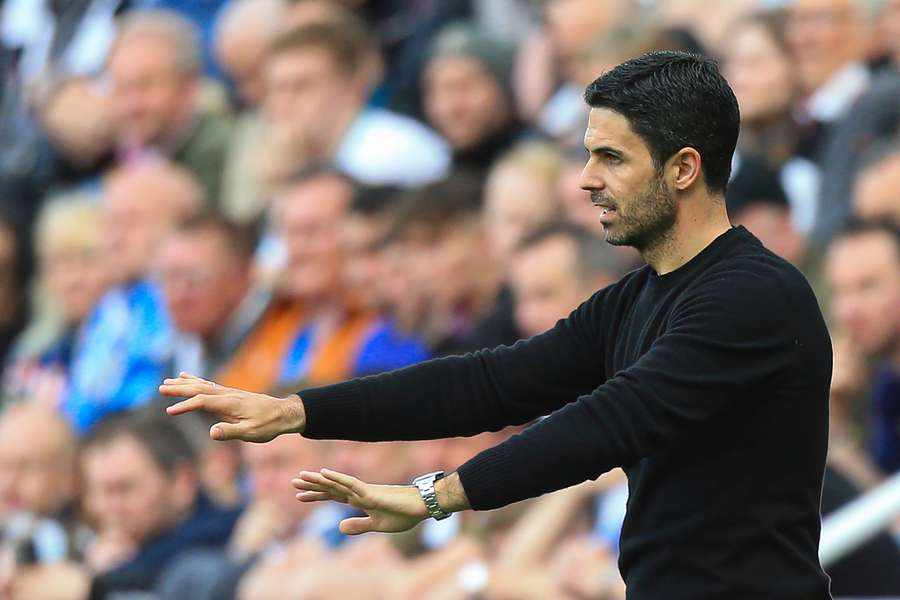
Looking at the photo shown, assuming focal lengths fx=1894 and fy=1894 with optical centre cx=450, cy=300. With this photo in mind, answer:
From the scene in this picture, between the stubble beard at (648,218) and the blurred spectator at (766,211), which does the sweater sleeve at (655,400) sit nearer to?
the stubble beard at (648,218)

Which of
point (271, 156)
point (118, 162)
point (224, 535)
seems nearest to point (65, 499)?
point (224, 535)

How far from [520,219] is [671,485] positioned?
3.70m

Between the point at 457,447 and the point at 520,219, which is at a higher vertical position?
the point at 520,219

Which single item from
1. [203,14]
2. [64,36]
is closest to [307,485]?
[203,14]

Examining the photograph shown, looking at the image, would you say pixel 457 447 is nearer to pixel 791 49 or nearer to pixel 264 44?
pixel 791 49

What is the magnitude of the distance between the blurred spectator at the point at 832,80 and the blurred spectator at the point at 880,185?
0.25 meters

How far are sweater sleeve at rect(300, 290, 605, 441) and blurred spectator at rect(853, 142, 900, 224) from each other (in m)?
2.53

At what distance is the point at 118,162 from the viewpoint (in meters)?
9.48

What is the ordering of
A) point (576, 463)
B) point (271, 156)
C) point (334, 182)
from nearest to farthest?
point (576, 463)
point (334, 182)
point (271, 156)

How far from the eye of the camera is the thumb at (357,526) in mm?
3084

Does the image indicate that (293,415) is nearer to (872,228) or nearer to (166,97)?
(872,228)

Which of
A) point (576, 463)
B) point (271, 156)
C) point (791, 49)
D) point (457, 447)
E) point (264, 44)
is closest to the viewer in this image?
point (576, 463)

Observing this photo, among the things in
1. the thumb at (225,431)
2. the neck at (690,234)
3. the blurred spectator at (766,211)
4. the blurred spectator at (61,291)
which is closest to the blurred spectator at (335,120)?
the blurred spectator at (61,291)

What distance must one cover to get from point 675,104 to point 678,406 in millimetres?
510
